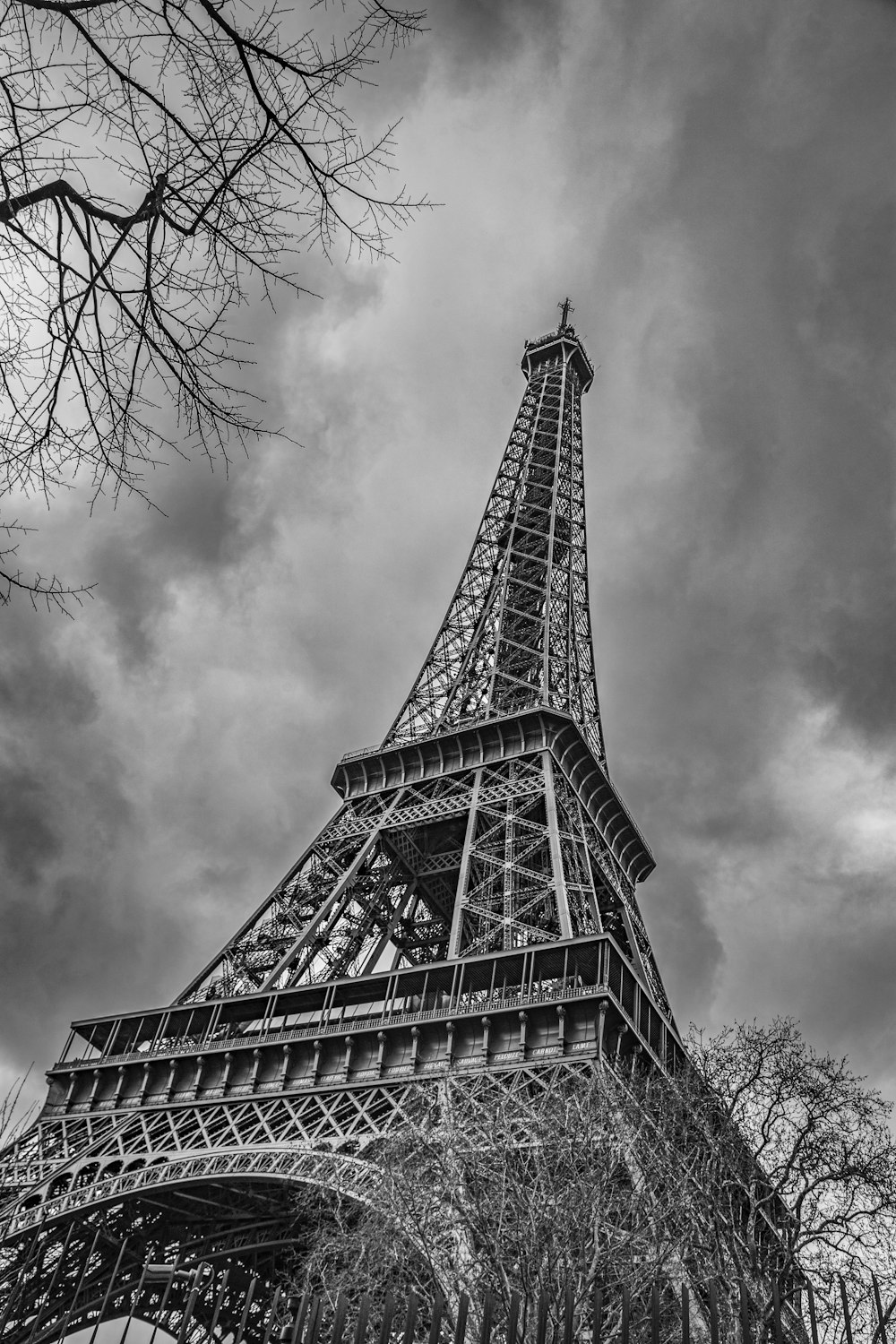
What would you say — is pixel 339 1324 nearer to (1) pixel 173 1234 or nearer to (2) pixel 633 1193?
(2) pixel 633 1193

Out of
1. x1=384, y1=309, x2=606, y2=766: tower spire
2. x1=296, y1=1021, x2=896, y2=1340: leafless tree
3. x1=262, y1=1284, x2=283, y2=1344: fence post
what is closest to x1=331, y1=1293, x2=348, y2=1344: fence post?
x1=262, y1=1284, x2=283, y2=1344: fence post

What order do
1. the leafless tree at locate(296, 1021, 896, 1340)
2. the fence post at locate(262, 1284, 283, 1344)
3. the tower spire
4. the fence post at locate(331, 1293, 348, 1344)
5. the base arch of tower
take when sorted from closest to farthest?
the fence post at locate(331, 1293, 348, 1344) → the fence post at locate(262, 1284, 283, 1344) → the leafless tree at locate(296, 1021, 896, 1340) → the base arch of tower → the tower spire

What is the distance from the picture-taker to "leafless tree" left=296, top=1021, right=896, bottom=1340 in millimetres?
17531

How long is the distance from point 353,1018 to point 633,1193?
1364cm

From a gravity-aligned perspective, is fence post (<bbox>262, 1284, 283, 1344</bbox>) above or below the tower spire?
below

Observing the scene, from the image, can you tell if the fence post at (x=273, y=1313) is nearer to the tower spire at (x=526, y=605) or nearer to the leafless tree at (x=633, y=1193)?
the leafless tree at (x=633, y=1193)

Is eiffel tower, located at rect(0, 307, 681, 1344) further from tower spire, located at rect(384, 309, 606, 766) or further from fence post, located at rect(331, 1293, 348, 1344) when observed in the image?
fence post, located at rect(331, 1293, 348, 1344)

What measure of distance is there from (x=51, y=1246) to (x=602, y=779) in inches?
1021

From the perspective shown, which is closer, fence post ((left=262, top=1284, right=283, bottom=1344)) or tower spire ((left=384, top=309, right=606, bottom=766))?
fence post ((left=262, top=1284, right=283, bottom=1344))

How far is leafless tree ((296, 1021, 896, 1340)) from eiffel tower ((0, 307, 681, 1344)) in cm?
282

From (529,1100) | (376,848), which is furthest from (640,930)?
(529,1100)

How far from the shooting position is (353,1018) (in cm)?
3112

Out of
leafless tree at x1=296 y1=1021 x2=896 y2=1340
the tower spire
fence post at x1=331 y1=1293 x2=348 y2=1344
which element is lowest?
fence post at x1=331 y1=1293 x2=348 y2=1344

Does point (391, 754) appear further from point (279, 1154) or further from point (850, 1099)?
point (850, 1099)
